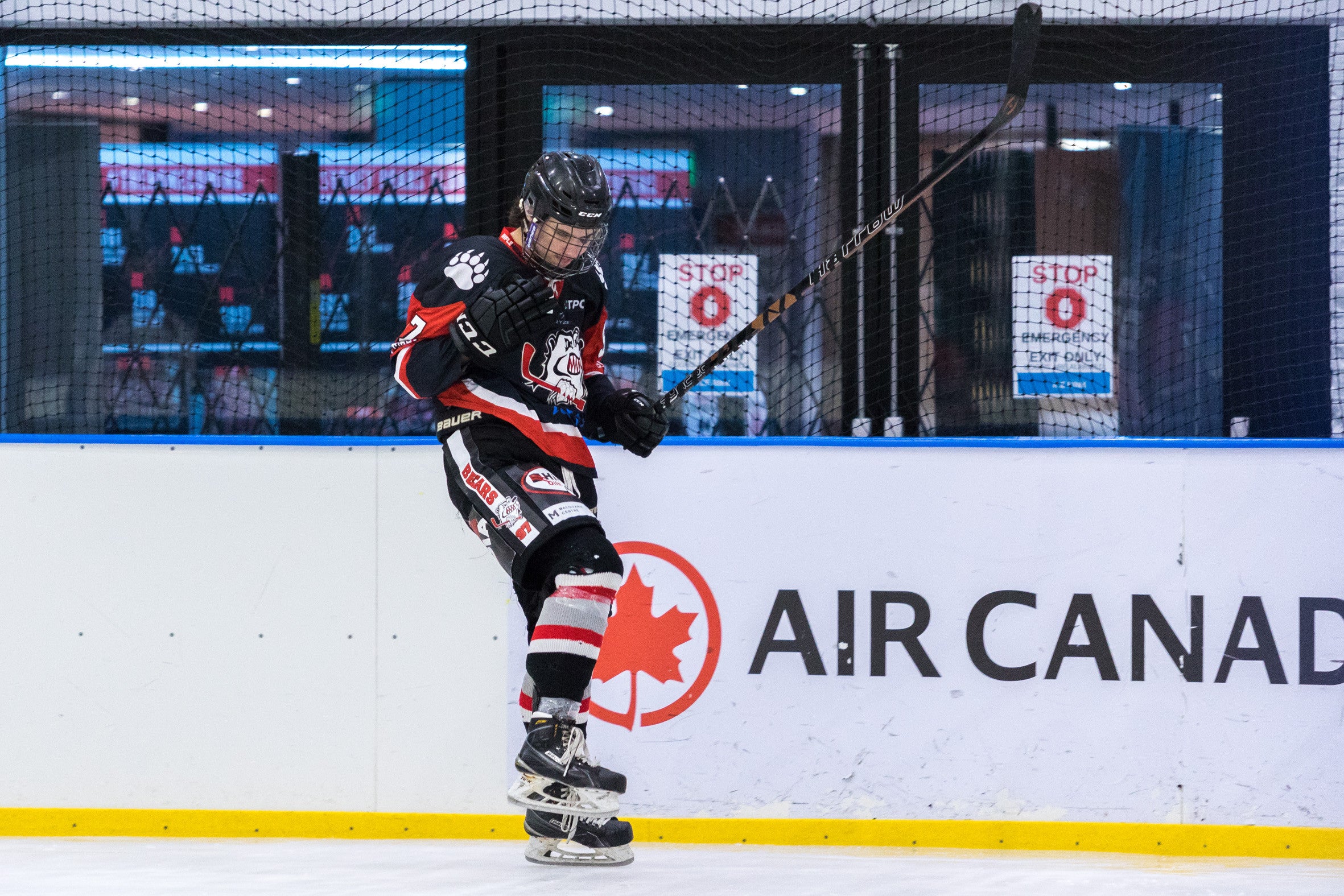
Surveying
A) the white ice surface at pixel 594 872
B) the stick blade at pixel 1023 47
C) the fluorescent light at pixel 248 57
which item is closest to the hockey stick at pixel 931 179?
the stick blade at pixel 1023 47

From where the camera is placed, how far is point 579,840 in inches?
92.6

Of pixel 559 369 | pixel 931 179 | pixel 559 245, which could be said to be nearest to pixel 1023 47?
pixel 931 179

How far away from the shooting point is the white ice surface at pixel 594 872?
226 centimetres

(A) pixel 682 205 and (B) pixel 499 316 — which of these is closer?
(B) pixel 499 316

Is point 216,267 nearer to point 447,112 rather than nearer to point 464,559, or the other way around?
point 447,112

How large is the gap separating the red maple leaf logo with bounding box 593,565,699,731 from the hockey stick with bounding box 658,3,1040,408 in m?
0.50

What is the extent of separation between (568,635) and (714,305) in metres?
1.31

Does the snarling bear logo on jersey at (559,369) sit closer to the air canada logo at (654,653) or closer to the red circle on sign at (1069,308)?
the air canada logo at (654,653)

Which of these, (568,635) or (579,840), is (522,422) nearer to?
(568,635)

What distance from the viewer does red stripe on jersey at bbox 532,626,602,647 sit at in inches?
88.0

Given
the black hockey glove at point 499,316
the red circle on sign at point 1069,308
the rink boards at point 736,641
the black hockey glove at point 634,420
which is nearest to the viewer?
the black hockey glove at point 499,316

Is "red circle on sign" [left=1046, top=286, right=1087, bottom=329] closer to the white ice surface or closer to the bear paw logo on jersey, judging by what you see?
the white ice surface

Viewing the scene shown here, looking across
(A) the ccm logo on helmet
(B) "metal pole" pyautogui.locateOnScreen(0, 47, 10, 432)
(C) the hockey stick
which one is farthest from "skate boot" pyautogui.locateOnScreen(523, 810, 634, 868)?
(B) "metal pole" pyautogui.locateOnScreen(0, 47, 10, 432)

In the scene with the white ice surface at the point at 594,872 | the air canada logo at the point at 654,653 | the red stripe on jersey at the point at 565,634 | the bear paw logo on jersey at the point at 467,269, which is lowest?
the white ice surface at the point at 594,872
